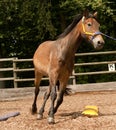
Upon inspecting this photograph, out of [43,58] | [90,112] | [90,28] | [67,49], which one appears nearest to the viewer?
[90,28]

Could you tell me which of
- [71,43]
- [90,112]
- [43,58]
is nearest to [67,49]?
[71,43]

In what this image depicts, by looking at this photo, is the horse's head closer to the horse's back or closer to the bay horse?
the bay horse

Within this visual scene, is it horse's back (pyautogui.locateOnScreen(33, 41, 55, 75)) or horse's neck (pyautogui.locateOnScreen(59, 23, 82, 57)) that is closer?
horse's neck (pyautogui.locateOnScreen(59, 23, 82, 57))

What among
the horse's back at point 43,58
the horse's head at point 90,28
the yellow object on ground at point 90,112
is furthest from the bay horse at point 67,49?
the yellow object on ground at point 90,112

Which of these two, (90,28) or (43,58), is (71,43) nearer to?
(90,28)

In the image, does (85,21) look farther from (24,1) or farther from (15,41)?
(15,41)

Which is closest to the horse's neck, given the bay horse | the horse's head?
Result: the bay horse

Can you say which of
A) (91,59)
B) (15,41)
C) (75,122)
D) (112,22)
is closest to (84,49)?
(91,59)

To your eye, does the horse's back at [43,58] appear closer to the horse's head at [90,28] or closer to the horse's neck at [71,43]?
the horse's neck at [71,43]

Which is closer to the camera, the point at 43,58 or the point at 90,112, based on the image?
the point at 90,112

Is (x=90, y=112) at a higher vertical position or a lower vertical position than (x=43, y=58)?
lower

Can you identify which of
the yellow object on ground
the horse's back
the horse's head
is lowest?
the yellow object on ground

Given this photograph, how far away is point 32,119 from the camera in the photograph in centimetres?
695

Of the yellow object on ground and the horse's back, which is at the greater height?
the horse's back
